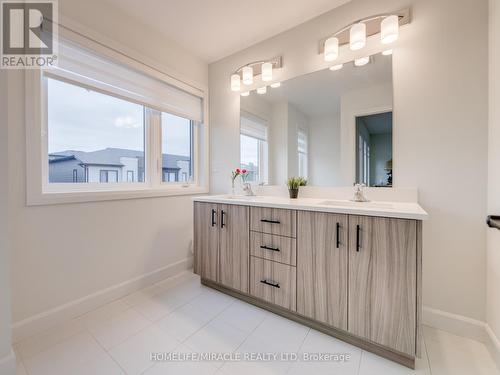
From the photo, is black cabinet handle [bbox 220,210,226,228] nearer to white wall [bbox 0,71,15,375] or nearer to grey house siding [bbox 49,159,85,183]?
grey house siding [bbox 49,159,85,183]

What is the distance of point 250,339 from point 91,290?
1296 mm

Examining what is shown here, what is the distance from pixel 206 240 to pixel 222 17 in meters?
1.98

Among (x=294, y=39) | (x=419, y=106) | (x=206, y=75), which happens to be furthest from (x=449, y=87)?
(x=206, y=75)

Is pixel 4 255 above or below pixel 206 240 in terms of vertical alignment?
above

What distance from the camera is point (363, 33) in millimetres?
1613

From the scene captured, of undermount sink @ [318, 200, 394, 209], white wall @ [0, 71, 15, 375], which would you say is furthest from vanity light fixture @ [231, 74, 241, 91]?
white wall @ [0, 71, 15, 375]

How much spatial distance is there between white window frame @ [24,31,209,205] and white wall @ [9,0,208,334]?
0.04m

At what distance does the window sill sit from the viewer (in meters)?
1.45

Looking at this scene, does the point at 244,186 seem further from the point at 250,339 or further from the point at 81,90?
the point at 81,90

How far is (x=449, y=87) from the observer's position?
1.44 m

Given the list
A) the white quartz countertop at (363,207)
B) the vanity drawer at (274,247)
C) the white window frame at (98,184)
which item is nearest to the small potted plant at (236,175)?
the white window frame at (98,184)

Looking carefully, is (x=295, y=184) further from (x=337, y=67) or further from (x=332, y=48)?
(x=332, y=48)

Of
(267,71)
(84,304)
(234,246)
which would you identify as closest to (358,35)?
(267,71)

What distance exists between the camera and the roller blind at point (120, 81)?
61.4 inches
